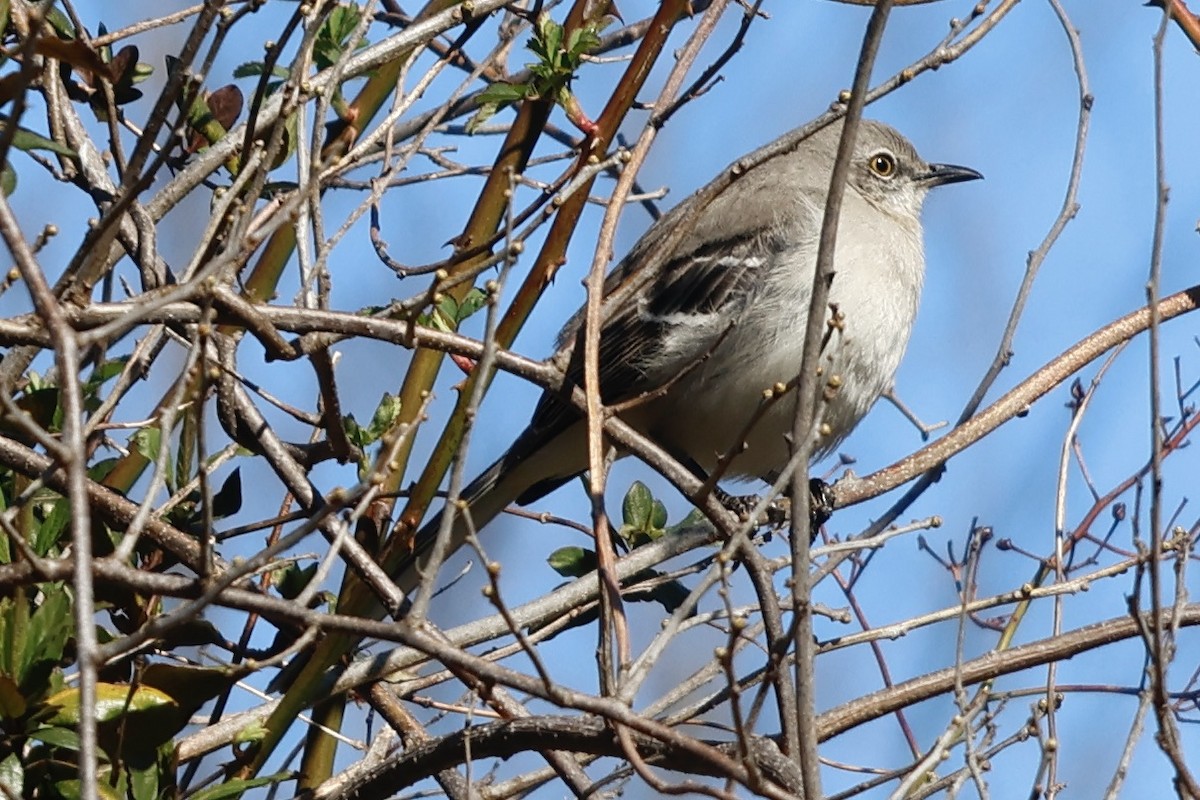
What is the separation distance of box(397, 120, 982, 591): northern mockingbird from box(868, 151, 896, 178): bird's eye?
0.64 m

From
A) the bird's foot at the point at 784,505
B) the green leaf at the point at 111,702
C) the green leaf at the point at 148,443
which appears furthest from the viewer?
the bird's foot at the point at 784,505

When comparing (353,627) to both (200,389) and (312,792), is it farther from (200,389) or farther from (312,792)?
(312,792)

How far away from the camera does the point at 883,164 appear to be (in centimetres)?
665

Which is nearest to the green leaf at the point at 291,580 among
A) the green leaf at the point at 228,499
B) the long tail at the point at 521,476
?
the green leaf at the point at 228,499

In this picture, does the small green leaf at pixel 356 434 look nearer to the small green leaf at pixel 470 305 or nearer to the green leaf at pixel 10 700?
the small green leaf at pixel 470 305

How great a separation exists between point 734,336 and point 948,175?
196 centimetres

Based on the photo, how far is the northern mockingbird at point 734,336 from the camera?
5.27 metres

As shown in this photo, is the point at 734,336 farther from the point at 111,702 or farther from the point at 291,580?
the point at 111,702

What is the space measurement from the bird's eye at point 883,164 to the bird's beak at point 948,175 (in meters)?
0.17

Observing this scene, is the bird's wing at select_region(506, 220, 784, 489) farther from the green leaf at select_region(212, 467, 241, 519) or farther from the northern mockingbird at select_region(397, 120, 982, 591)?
the green leaf at select_region(212, 467, 241, 519)

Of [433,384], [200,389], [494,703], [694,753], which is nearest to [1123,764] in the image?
[694,753]

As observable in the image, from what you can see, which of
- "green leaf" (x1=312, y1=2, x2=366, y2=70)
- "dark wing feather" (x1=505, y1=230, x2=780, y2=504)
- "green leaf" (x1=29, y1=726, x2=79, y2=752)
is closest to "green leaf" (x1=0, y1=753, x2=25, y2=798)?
"green leaf" (x1=29, y1=726, x2=79, y2=752)

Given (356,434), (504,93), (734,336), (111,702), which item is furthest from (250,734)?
(734,336)

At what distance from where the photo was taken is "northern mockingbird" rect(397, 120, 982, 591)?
Answer: 5.27 metres
